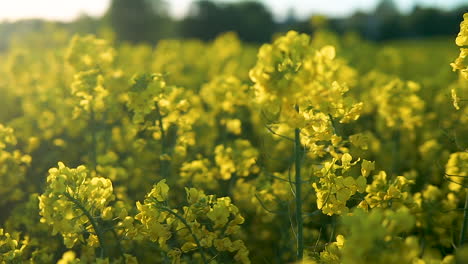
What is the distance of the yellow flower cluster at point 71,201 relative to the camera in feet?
7.38

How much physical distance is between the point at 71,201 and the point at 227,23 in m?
44.5

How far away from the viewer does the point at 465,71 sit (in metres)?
2.37

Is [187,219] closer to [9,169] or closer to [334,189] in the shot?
[334,189]

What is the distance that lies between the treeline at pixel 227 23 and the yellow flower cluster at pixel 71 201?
14.4 metres

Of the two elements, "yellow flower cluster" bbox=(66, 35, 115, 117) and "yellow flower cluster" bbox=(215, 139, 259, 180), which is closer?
"yellow flower cluster" bbox=(215, 139, 259, 180)

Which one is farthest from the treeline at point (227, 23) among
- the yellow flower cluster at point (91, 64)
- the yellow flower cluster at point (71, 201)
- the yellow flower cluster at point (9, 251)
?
the yellow flower cluster at point (71, 201)

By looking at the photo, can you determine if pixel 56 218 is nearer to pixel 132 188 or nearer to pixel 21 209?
pixel 21 209

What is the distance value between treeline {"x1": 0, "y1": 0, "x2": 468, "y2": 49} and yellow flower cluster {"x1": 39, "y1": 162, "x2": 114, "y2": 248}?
14.4 metres

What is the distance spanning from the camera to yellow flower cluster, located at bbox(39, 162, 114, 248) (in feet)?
7.38

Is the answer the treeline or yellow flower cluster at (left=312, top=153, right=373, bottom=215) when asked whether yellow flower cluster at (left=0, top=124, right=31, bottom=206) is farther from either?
the treeline

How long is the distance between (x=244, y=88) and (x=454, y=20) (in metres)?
56.2

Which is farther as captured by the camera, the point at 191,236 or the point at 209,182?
the point at 209,182

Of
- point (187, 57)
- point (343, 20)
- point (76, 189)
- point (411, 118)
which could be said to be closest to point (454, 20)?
point (343, 20)

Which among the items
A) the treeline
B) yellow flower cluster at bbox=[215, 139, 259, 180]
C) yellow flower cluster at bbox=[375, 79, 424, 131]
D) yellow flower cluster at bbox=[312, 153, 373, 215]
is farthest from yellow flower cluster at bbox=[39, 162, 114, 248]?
the treeline
